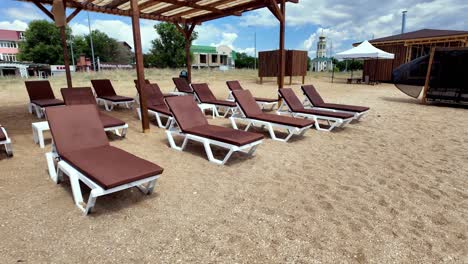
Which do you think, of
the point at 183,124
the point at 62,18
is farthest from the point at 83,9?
the point at 183,124

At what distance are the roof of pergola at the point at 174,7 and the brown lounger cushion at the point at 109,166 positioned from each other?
209 inches

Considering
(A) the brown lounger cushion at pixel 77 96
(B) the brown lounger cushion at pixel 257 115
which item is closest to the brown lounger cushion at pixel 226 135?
(B) the brown lounger cushion at pixel 257 115

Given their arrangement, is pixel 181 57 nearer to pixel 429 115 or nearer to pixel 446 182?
pixel 429 115

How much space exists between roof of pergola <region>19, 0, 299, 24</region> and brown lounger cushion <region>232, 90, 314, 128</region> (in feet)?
10.1

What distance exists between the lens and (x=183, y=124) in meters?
A: 4.42

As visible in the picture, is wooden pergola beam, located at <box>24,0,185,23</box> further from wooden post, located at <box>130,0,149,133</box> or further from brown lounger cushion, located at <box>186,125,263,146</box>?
brown lounger cushion, located at <box>186,125,263,146</box>

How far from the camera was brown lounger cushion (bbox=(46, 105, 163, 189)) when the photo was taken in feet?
8.02

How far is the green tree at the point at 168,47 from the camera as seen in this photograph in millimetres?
40312

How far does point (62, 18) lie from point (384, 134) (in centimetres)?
782

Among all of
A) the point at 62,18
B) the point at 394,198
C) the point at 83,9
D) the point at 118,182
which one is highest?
the point at 83,9

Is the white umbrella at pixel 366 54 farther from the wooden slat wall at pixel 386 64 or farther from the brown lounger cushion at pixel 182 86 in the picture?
the brown lounger cushion at pixel 182 86

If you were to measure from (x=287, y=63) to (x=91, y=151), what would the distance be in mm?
15093

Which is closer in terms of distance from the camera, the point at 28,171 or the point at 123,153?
the point at 123,153

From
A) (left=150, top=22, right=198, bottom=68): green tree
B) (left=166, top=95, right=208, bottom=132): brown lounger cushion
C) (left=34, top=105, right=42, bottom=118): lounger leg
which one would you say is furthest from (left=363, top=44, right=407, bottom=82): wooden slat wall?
(left=150, top=22, right=198, bottom=68): green tree
